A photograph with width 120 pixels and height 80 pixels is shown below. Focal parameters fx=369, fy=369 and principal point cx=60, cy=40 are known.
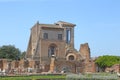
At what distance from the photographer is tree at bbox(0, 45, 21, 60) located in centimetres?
7532

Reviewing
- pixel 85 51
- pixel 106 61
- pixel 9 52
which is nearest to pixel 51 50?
pixel 85 51

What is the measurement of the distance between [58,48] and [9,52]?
17.1m

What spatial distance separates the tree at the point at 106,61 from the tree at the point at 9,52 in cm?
2302

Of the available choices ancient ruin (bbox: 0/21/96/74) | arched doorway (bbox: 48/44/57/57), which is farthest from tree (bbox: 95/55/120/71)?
arched doorway (bbox: 48/44/57/57)

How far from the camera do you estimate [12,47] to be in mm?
77188

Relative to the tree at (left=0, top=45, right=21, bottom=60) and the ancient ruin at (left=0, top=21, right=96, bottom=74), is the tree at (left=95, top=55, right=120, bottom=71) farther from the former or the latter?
the tree at (left=0, top=45, right=21, bottom=60)

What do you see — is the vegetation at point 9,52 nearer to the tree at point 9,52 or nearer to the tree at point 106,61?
the tree at point 9,52

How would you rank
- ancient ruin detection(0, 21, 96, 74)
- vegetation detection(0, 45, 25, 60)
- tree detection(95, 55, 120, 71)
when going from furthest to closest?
vegetation detection(0, 45, 25, 60), tree detection(95, 55, 120, 71), ancient ruin detection(0, 21, 96, 74)

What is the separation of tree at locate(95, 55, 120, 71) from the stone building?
1.11 meters

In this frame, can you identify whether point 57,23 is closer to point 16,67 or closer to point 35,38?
point 35,38

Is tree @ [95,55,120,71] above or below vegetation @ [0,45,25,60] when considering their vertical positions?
below

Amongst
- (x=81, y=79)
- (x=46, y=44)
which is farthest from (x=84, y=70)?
(x=81, y=79)

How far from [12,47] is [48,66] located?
22.6m

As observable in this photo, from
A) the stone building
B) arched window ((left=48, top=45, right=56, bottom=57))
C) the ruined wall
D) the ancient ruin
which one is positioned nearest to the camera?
the ancient ruin
